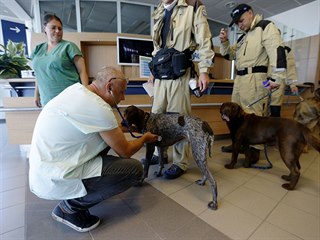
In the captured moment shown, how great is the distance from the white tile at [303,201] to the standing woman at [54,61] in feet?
6.69

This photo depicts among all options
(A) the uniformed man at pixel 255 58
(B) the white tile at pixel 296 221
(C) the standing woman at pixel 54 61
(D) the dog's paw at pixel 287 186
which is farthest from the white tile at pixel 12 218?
(A) the uniformed man at pixel 255 58

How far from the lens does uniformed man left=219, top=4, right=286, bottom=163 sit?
6.07ft

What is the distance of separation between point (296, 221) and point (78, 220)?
4.61 feet

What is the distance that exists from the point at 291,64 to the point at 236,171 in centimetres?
210

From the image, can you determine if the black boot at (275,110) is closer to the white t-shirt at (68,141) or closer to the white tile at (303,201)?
the white tile at (303,201)

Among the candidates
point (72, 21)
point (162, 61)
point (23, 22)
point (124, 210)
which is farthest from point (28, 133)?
point (23, 22)

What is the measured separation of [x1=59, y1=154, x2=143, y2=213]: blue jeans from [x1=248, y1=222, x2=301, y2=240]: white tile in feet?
2.60

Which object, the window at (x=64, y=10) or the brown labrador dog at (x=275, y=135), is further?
the window at (x=64, y=10)

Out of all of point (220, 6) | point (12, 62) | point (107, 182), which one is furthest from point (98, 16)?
point (107, 182)

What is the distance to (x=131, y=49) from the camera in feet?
9.56

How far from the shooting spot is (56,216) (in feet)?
3.92

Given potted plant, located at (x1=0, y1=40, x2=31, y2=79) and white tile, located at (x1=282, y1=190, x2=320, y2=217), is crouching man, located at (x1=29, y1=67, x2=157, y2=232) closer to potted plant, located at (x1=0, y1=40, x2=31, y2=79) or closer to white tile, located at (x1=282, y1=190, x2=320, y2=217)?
white tile, located at (x1=282, y1=190, x2=320, y2=217)

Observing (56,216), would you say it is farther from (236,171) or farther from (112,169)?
(236,171)

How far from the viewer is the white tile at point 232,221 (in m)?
1.13
